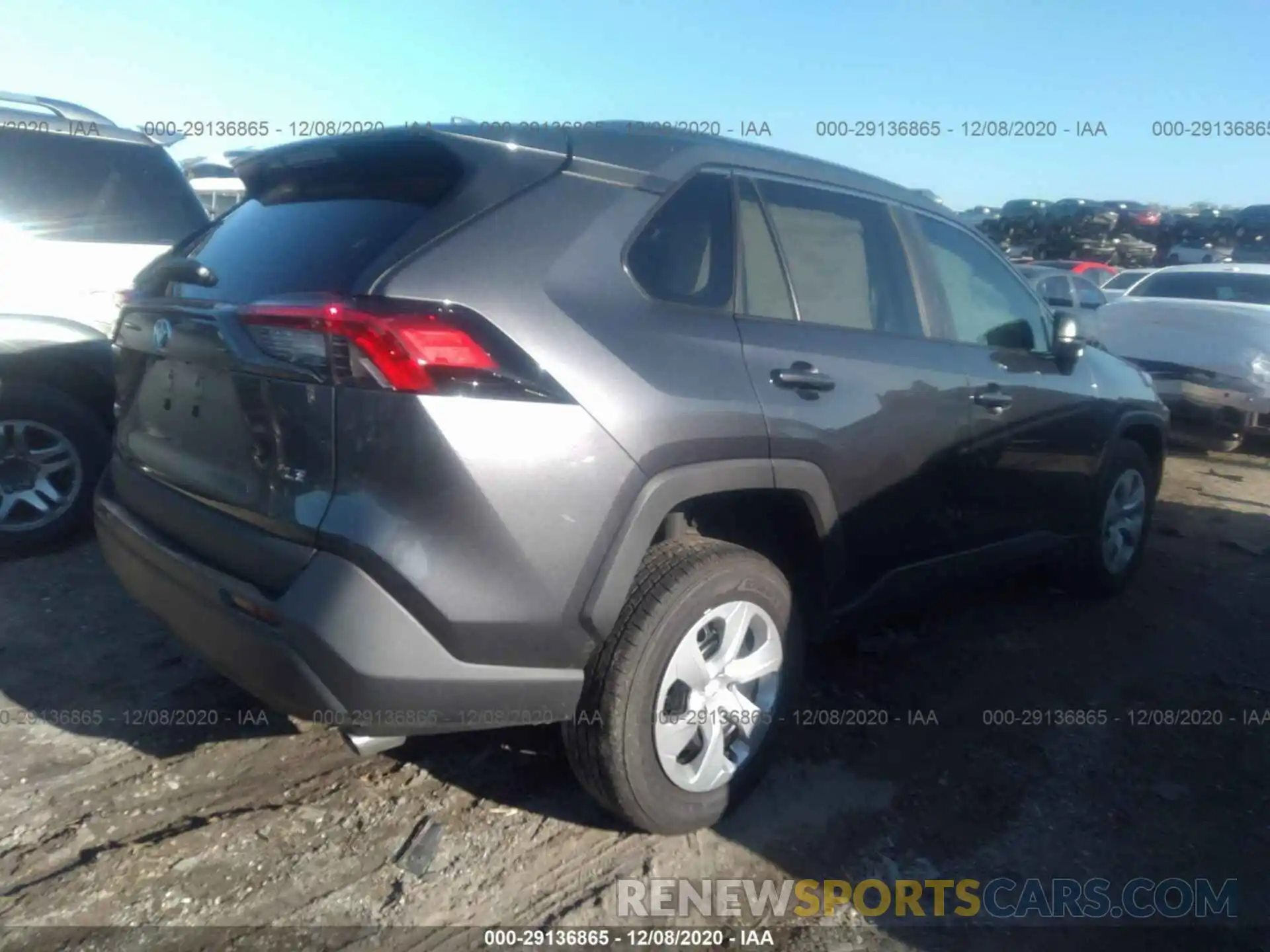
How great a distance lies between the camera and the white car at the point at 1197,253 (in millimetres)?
21906

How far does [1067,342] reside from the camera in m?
4.21

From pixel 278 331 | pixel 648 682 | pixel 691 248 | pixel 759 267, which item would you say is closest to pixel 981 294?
pixel 759 267

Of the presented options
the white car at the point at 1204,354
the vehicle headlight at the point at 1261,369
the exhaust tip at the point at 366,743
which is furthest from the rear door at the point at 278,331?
the vehicle headlight at the point at 1261,369

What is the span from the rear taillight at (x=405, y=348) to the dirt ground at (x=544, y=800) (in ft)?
4.34

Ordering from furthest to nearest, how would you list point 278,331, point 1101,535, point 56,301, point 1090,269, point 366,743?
point 1090,269, point 1101,535, point 56,301, point 366,743, point 278,331

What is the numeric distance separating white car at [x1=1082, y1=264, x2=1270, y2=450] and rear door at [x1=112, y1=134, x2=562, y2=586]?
6367 mm

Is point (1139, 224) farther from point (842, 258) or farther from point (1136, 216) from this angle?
point (842, 258)

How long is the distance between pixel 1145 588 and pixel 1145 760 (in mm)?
1950

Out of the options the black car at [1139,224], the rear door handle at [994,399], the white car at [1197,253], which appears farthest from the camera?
the black car at [1139,224]

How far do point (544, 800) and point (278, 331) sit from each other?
1579mm

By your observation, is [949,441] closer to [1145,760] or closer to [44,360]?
[1145,760]

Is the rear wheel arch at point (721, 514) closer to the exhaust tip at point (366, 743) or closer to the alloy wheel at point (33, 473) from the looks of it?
the exhaust tip at point (366, 743)

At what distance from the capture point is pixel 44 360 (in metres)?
4.56

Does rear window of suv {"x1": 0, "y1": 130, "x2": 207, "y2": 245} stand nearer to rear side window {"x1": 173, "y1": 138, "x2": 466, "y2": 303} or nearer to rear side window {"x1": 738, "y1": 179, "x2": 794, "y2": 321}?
rear side window {"x1": 173, "y1": 138, "x2": 466, "y2": 303}
